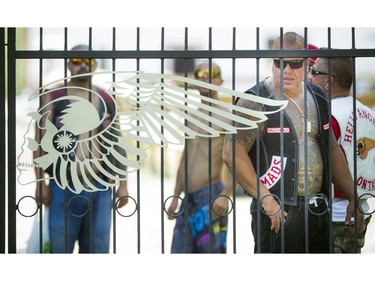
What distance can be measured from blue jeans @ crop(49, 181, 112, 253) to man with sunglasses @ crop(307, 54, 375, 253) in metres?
1.75

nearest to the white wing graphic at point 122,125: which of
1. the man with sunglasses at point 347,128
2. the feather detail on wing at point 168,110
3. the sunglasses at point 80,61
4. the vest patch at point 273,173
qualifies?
the feather detail on wing at point 168,110

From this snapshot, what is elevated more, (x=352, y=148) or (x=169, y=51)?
(x=169, y=51)

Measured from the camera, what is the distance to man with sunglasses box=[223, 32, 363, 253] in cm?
677

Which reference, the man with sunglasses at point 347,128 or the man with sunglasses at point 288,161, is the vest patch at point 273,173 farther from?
the man with sunglasses at point 347,128

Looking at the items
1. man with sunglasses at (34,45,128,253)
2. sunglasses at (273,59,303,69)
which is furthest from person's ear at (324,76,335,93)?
man with sunglasses at (34,45,128,253)

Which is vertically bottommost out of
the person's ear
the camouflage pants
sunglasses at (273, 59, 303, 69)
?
the camouflage pants

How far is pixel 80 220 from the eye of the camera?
6.95m

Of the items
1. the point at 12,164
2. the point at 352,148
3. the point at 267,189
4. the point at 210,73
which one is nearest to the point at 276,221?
the point at 267,189

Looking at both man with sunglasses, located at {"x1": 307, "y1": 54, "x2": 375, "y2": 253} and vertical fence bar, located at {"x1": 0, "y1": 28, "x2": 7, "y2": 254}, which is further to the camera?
man with sunglasses, located at {"x1": 307, "y1": 54, "x2": 375, "y2": 253}

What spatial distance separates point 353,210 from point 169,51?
6.04 ft

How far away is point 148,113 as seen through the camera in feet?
22.1

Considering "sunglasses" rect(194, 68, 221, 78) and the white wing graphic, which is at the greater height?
"sunglasses" rect(194, 68, 221, 78)

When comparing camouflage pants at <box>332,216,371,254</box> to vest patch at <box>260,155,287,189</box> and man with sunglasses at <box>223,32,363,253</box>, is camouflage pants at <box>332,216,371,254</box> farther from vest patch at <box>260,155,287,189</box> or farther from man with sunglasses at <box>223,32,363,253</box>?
vest patch at <box>260,155,287,189</box>

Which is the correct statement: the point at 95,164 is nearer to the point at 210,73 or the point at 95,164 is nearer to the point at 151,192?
the point at 151,192
